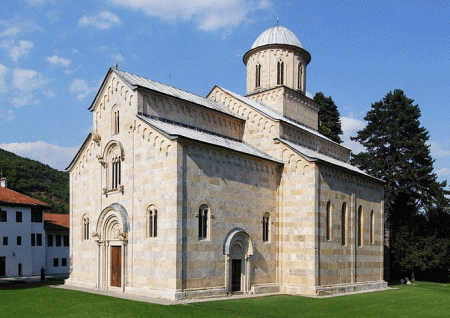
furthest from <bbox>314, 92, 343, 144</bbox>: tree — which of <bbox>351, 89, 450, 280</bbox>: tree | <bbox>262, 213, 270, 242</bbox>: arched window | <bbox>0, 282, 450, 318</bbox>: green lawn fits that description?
<bbox>0, 282, 450, 318</bbox>: green lawn

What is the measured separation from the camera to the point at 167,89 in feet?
92.0

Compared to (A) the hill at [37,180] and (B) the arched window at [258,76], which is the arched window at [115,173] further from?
(A) the hill at [37,180]

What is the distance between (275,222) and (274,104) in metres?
10.7

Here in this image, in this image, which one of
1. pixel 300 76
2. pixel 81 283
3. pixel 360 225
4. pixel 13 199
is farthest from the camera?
pixel 13 199

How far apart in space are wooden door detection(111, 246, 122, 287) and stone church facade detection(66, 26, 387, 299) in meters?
0.05

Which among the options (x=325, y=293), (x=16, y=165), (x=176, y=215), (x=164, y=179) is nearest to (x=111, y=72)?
(x=164, y=179)

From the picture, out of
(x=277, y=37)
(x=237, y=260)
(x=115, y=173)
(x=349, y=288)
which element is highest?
(x=277, y=37)

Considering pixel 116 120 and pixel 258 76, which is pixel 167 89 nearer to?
pixel 116 120

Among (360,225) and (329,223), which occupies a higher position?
(329,223)

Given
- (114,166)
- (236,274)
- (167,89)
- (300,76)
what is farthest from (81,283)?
(300,76)

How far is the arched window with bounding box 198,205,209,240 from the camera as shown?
22.4m

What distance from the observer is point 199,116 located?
90.8ft

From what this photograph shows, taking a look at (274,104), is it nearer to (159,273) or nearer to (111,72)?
(111,72)

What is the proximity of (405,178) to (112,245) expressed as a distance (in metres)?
27.5
